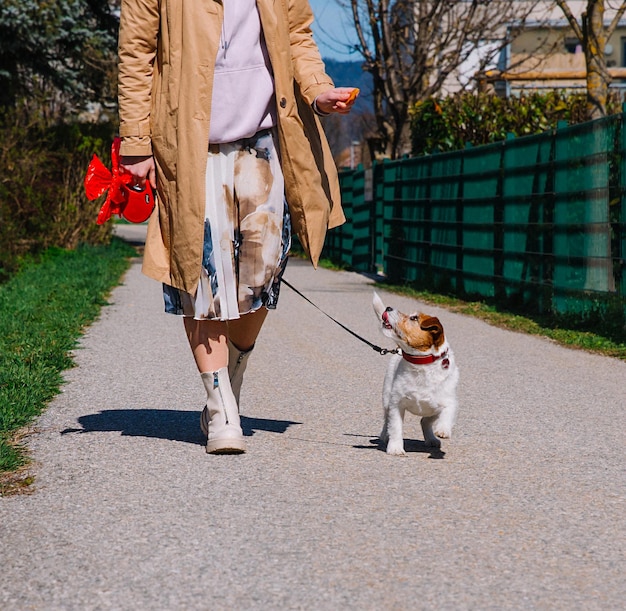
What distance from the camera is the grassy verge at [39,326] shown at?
5.66m

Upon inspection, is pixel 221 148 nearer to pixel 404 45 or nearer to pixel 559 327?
pixel 559 327

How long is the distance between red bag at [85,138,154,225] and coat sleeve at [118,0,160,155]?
106mm

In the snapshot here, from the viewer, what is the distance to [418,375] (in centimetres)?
474

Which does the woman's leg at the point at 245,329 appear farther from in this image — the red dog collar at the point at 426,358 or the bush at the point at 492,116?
the bush at the point at 492,116

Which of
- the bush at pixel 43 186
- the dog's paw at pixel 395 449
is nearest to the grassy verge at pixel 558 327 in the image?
the dog's paw at pixel 395 449

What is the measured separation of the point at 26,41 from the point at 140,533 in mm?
17923

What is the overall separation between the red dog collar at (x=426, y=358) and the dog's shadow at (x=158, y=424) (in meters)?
0.98

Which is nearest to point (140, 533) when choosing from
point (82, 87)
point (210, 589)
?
point (210, 589)

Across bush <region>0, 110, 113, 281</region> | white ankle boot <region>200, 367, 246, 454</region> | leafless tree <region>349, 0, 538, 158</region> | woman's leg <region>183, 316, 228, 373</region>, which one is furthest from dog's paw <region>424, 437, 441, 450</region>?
leafless tree <region>349, 0, 538, 158</region>

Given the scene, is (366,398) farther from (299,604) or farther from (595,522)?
(299,604)

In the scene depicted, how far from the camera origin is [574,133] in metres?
10.3

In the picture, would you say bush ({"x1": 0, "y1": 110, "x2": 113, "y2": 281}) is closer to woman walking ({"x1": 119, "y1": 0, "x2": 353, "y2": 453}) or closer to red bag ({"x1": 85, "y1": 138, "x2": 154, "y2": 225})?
red bag ({"x1": 85, "y1": 138, "x2": 154, "y2": 225})

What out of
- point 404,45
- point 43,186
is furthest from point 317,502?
point 404,45

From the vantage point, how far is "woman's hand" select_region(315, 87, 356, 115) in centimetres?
468
